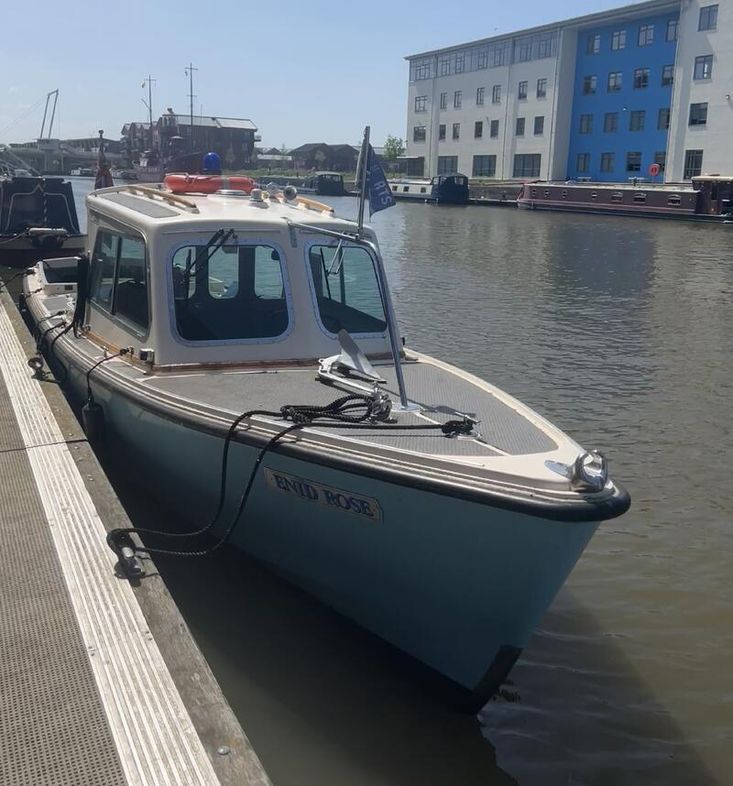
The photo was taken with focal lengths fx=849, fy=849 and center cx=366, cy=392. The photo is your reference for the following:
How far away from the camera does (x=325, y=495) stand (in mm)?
5160

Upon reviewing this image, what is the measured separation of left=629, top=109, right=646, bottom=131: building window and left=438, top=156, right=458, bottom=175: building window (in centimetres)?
1865

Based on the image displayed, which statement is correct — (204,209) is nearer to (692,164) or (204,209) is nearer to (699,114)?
(699,114)

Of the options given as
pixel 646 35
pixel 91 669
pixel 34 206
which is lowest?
pixel 91 669

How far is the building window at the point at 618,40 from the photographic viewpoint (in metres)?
60.9

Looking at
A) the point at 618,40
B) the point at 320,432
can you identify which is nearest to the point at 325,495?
the point at 320,432

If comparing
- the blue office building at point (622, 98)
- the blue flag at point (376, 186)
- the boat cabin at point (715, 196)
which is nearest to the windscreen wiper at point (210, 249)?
the blue flag at point (376, 186)

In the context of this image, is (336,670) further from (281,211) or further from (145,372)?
(281,211)

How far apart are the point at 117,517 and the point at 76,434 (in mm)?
1758

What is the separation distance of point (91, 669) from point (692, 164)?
59.1 meters

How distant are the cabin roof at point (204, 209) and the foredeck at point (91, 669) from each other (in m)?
2.38

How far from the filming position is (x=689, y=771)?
500cm

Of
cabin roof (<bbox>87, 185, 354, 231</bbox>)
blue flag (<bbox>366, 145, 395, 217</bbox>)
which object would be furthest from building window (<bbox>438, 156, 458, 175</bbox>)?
blue flag (<bbox>366, 145, 395, 217</bbox>)

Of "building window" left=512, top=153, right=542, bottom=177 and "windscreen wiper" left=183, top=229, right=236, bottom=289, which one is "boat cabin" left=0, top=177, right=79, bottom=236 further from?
"building window" left=512, top=153, right=542, bottom=177

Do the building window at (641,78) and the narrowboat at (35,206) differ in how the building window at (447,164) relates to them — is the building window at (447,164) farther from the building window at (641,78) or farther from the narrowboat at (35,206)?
the narrowboat at (35,206)
